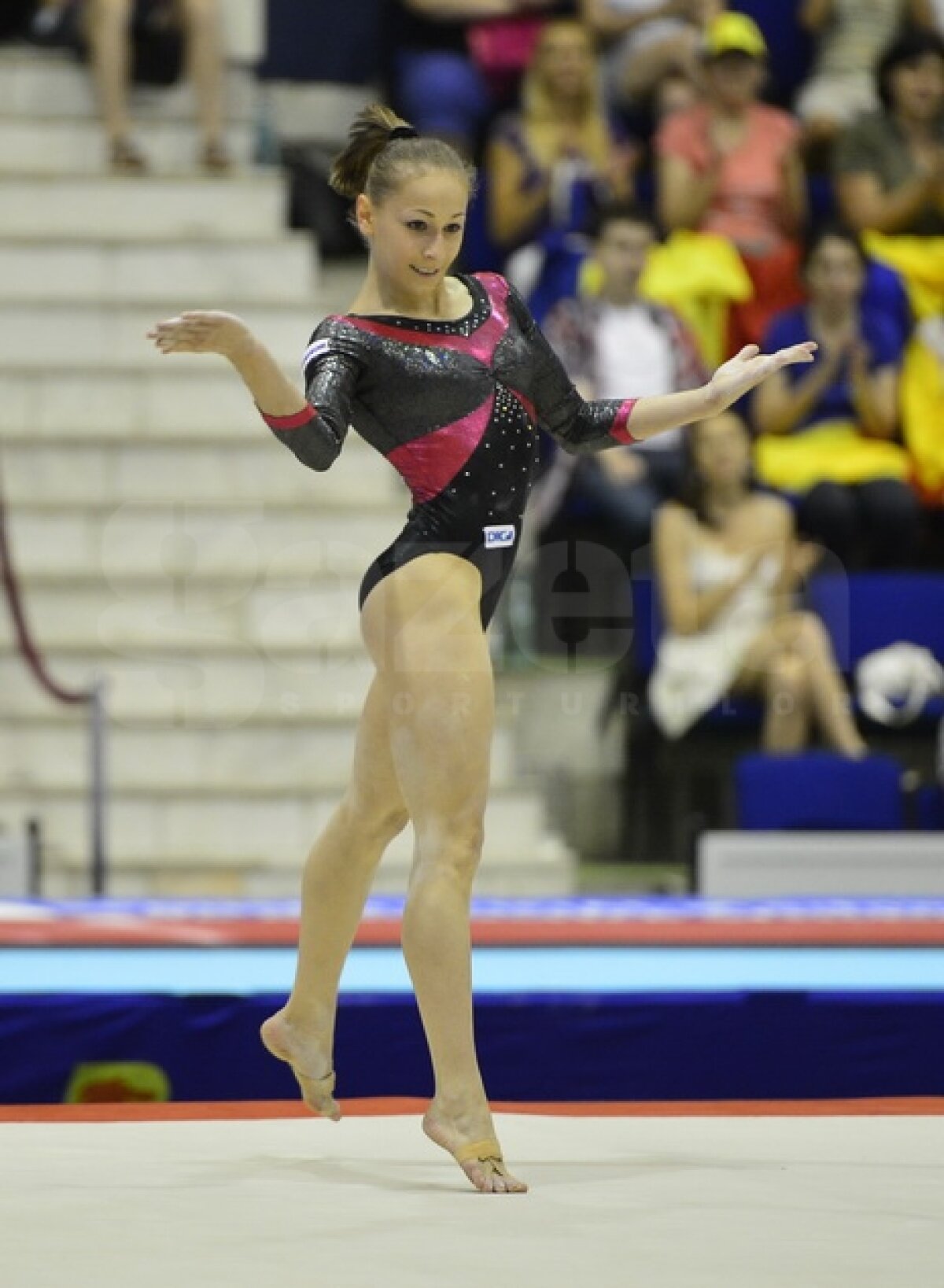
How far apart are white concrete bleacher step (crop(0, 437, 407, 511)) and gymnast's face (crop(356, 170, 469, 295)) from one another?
385 cm

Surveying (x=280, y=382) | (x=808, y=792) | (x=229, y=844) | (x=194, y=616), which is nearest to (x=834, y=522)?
(x=808, y=792)

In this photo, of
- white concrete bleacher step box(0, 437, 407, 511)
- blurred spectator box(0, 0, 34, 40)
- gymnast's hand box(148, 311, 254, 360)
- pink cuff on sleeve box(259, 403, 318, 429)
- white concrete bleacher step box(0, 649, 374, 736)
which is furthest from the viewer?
blurred spectator box(0, 0, 34, 40)

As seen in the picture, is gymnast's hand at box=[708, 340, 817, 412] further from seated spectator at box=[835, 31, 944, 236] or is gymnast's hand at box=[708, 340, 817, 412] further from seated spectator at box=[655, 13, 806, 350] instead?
seated spectator at box=[835, 31, 944, 236]

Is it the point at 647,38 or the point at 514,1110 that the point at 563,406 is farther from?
the point at 647,38

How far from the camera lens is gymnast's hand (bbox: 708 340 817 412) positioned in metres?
3.25

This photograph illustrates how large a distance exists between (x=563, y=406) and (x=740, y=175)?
444 centimetres

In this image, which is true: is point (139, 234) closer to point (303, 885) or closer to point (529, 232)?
point (529, 232)

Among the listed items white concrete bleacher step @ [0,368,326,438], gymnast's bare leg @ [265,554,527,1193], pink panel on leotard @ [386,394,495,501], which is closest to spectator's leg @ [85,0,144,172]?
white concrete bleacher step @ [0,368,326,438]

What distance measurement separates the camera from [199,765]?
6.59 m

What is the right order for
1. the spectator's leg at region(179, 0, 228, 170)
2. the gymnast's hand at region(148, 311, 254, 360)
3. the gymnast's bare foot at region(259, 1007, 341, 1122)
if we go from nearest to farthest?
1. the gymnast's hand at region(148, 311, 254, 360)
2. the gymnast's bare foot at region(259, 1007, 341, 1122)
3. the spectator's leg at region(179, 0, 228, 170)

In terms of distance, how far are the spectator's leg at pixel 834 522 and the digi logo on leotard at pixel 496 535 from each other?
12.2ft

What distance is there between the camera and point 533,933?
15.5 ft

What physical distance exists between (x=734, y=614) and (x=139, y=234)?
2438 mm

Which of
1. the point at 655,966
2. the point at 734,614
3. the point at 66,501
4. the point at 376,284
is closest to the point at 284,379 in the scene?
the point at 376,284
